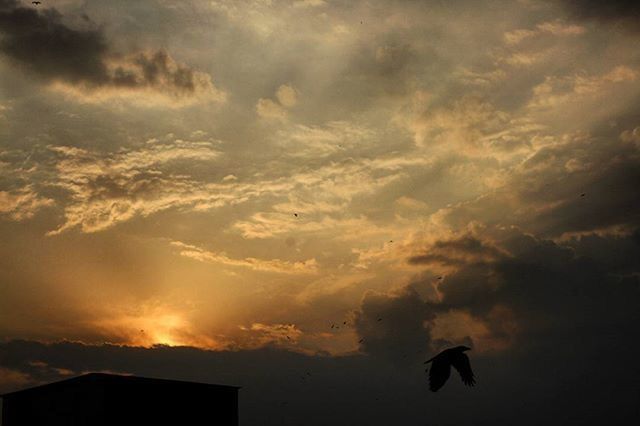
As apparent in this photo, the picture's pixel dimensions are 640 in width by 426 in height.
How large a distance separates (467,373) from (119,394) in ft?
72.5

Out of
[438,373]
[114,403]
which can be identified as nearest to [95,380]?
[114,403]

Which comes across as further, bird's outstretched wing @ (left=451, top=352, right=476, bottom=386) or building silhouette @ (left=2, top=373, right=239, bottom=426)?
building silhouette @ (left=2, top=373, right=239, bottom=426)

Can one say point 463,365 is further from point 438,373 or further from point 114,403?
point 114,403

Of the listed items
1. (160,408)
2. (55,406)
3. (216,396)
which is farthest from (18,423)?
(216,396)

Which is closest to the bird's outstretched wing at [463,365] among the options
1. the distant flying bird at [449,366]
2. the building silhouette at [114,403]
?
the distant flying bird at [449,366]

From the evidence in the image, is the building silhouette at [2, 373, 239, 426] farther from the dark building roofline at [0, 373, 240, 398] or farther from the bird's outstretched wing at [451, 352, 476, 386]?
the bird's outstretched wing at [451, 352, 476, 386]

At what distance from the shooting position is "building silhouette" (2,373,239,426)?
37125mm

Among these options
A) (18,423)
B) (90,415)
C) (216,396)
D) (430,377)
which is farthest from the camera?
(216,396)

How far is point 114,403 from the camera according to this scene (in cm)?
3725

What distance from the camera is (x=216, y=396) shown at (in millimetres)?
43531

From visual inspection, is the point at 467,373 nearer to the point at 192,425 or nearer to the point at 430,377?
the point at 430,377

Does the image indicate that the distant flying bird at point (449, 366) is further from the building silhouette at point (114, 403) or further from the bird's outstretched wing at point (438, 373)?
→ the building silhouette at point (114, 403)

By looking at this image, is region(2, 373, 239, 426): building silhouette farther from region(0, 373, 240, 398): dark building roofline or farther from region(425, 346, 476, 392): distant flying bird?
region(425, 346, 476, 392): distant flying bird

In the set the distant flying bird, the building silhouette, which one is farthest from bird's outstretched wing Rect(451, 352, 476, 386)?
the building silhouette
